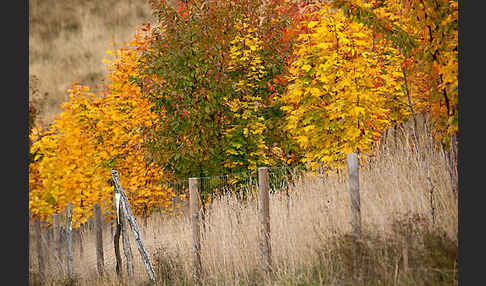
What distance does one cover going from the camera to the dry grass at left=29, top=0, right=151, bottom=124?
39125 millimetres

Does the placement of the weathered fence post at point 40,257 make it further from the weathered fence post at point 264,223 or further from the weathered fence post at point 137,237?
the weathered fence post at point 264,223

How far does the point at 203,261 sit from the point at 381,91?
21.5 feet

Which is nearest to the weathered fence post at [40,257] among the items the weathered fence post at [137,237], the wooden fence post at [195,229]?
the weathered fence post at [137,237]

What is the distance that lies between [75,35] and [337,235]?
4464 cm

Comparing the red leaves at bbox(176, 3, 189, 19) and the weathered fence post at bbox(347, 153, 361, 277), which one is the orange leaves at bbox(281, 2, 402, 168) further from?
the weathered fence post at bbox(347, 153, 361, 277)

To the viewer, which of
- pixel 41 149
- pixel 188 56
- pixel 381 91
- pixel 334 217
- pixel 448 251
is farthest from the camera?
pixel 41 149

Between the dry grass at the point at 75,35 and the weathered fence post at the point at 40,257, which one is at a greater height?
the dry grass at the point at 75,35

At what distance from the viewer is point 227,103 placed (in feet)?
40.6

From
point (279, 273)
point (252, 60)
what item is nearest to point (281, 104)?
point (252, 60)

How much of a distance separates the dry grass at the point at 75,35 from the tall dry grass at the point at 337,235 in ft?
103

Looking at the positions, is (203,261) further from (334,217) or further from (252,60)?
(252,60)

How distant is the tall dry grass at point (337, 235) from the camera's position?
18.9ft

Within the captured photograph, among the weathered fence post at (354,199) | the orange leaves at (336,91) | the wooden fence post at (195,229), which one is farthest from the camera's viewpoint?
the orange leaves at (336,91)

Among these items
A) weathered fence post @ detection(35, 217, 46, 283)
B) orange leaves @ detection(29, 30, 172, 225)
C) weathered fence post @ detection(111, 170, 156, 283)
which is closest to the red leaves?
orange leaves @ detection(29, 30, 172, 225)
